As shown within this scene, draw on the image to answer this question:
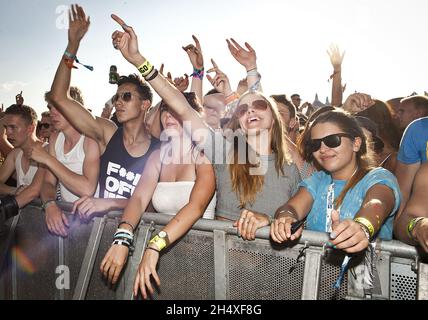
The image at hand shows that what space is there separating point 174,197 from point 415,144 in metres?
2.11

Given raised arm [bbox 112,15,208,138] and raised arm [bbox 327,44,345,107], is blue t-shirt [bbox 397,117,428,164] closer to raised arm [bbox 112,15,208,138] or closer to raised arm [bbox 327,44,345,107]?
raised arm [bbox 112,15,208,138]

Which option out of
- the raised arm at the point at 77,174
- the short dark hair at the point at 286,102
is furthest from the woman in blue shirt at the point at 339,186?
the raised arm at the point at 77,174

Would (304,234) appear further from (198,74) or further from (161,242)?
(198,74)

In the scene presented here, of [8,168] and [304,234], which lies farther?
[8,168]

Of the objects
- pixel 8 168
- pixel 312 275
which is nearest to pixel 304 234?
pixel 312 275

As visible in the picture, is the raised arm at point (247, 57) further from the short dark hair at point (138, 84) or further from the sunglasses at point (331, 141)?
the sunglasses at point (331, 141)

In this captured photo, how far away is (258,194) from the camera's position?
9.26 ft

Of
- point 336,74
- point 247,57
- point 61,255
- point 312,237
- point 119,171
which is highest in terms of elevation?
point 336,74

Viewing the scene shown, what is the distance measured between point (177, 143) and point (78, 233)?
1.22m

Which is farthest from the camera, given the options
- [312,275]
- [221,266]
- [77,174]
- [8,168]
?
[8,168]

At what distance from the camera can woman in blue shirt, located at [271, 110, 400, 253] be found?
2176mm

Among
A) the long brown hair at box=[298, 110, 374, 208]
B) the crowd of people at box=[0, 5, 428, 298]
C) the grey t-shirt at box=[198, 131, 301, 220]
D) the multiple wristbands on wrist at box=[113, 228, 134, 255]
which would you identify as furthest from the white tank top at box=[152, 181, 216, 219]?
the long brown hair at box=[298, 110, 374, 208]

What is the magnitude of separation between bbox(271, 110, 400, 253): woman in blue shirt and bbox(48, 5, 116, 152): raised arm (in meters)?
2.32
